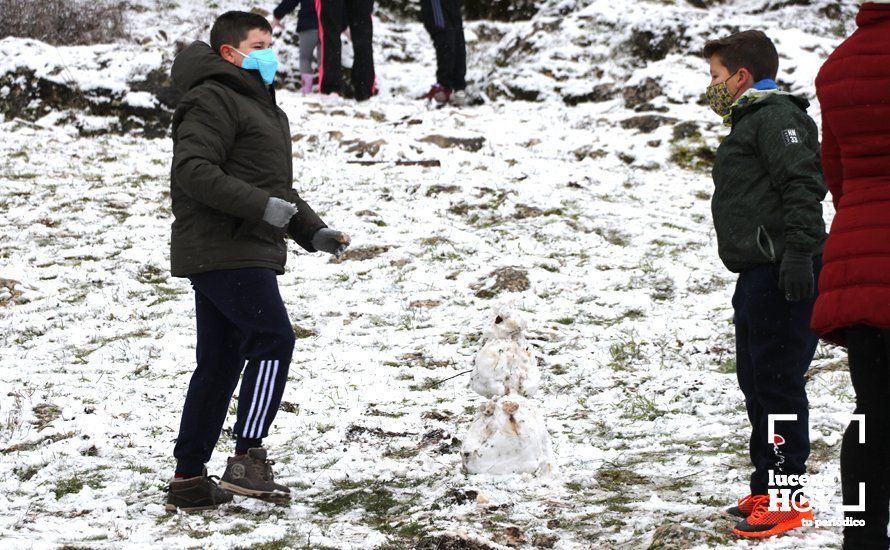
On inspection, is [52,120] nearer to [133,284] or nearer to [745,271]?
[133,284]

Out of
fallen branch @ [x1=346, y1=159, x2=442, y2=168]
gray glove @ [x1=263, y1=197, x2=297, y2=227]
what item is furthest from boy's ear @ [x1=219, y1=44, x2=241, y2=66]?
fallen branch @ [x1=346, y1=159, x2=442, y2=168]

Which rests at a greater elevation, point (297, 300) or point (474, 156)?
point (474, 156)

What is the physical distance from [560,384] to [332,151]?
6.81 meters

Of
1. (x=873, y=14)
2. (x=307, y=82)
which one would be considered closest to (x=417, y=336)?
(x=873, y=14)

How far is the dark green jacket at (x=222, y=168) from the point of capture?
12.3 ft

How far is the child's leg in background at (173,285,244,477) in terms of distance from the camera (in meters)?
4.02

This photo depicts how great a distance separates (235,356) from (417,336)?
266 centimetres

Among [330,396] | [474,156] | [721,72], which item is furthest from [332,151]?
[721,72]

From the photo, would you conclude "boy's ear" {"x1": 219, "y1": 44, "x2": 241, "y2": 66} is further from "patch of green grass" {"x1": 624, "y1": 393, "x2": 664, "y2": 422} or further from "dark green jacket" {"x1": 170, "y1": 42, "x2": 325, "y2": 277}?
"patch of green grass" {"x1": 624, "y1": 393, "x2": 664, "y2": 422}

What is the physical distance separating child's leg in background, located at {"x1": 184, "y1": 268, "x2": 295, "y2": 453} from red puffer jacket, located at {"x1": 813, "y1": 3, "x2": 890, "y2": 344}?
2.18 meters

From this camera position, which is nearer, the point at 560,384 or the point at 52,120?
the point at 560,384

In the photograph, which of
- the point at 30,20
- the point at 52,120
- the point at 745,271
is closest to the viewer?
the point at 745,271

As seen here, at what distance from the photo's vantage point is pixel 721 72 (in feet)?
12.0

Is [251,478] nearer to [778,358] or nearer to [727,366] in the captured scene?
[778,358]
